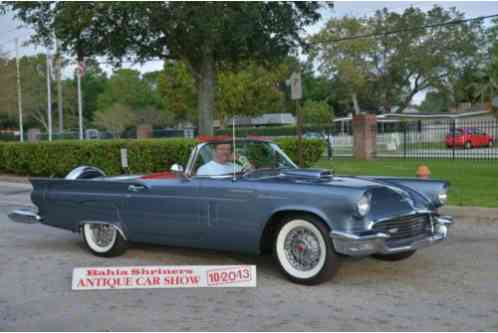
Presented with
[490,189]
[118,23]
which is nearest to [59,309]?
[490,189]

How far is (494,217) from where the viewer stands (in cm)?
930

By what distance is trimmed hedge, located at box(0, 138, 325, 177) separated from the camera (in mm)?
16173

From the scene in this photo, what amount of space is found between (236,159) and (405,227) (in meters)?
2.02

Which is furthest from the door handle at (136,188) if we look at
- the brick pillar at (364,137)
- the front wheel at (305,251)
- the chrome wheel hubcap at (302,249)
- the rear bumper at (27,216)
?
the brick pillar at (364,137)

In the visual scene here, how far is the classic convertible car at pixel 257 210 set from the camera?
5.27 meters

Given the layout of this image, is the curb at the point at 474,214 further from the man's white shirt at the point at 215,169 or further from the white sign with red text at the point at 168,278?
the white sign with red text at the point at 168,278

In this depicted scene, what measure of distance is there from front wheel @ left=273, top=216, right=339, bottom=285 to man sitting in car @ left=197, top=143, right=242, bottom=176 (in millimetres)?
1088

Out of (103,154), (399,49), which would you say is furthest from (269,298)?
(399,49)

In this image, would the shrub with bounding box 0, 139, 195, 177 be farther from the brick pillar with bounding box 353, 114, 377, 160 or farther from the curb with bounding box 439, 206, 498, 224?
the brick pillar with bounding box 353, 114, 377, 160

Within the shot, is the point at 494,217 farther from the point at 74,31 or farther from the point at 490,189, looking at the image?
the point at 74,31

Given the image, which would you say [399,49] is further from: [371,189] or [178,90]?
[371,189]

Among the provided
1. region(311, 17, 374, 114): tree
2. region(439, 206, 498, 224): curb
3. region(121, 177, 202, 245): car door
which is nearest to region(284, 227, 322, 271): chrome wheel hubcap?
region(121, 177, 202, 245): car door

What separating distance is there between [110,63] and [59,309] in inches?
537

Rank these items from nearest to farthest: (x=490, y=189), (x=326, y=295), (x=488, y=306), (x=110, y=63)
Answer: (x=488, y=306)
(x=326, y=295)
(x=490, y=189)
(x=110, y=63)
